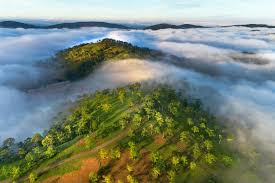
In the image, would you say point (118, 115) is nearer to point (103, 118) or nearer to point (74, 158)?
point (103, 118)

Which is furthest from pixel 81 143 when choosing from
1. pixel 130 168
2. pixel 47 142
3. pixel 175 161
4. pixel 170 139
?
pixel 175 161

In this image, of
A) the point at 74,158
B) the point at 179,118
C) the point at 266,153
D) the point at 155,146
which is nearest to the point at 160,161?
the point at 155,146

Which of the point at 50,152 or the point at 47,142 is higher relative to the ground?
the point at 50,152

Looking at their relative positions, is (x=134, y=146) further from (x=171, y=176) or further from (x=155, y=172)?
(x=171, y=176)

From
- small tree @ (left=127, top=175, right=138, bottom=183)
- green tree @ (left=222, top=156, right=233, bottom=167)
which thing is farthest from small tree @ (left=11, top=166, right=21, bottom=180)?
green tree @ (left=222, top=156, right=233, bottom=167)

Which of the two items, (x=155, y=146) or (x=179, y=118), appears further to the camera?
(x=179, y=118)

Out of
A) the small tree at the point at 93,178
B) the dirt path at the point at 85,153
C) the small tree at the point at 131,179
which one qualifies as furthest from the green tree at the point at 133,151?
the small tree at the point at 93,178

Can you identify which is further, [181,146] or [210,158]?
[181,146]

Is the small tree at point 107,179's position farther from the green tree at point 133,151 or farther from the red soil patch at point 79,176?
the green tree at point 133,151
